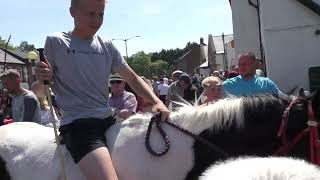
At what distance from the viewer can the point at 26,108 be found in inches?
278

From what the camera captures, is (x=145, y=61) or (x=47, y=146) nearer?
(x=47, y=146)

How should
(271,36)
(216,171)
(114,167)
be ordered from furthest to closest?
(271,36) → (114,167) → (216,171)

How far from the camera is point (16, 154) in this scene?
3828mm

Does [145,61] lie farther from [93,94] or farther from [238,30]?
[93,94]

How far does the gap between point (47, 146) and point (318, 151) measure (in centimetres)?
191

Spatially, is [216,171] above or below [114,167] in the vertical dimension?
above

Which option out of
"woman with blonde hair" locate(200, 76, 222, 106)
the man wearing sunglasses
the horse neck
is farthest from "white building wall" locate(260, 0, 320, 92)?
the horse neck

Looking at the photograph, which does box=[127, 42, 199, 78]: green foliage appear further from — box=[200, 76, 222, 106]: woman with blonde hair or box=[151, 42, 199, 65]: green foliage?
box=[200, 76, 222, 106]: woman with blonde hair

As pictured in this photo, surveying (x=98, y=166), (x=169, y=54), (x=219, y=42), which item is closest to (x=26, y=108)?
(x=98, y=166)

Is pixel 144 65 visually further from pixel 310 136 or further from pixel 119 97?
pixel 310 136

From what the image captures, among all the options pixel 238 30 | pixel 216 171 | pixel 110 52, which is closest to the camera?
pixel 216 171

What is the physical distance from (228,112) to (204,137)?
235 mm

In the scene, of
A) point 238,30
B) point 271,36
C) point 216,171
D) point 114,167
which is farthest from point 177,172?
point 238,30

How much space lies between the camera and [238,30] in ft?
76.2
